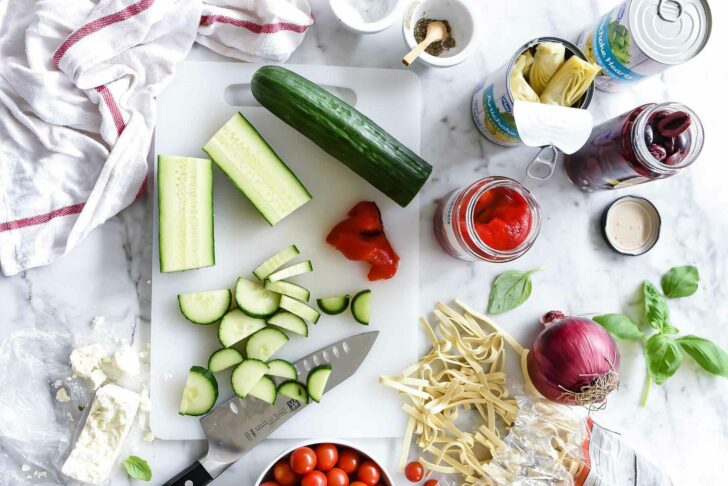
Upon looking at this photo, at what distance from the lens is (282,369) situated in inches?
72.1

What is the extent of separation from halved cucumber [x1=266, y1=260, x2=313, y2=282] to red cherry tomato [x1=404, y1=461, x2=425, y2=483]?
2.05ft

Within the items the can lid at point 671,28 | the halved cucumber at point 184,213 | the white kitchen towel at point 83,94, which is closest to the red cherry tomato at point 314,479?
the halved cucumber at point 184,213

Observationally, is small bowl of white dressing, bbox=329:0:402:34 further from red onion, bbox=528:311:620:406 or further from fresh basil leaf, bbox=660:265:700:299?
fresh basil leaf, bbox=660:265:700:299

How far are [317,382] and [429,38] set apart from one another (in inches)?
38.6

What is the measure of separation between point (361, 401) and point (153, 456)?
60 cm

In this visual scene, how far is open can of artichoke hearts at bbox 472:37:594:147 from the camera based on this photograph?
1660 millimetres

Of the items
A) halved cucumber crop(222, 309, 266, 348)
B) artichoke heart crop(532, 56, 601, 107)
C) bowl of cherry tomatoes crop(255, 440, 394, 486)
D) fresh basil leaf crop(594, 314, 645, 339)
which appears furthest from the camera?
fresh basil leaf crop(594, 314, 645, 339)

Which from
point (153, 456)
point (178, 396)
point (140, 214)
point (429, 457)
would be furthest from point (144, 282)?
point (429, 457)

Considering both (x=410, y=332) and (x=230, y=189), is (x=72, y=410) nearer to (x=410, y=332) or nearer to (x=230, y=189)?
(x=230, y=189)

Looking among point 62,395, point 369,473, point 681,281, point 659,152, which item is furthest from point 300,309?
point 681,281

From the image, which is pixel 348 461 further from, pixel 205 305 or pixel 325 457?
pixel 205 305

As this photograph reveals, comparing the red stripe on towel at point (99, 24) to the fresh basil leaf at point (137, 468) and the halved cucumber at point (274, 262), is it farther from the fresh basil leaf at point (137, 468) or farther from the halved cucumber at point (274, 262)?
the fresh basil leaf at point (137, 468)

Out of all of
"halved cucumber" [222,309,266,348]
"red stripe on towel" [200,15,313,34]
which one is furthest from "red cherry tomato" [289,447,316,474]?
"red stripe on towel" [200,15,313,34]

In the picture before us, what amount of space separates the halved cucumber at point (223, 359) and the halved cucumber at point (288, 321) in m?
0.13
